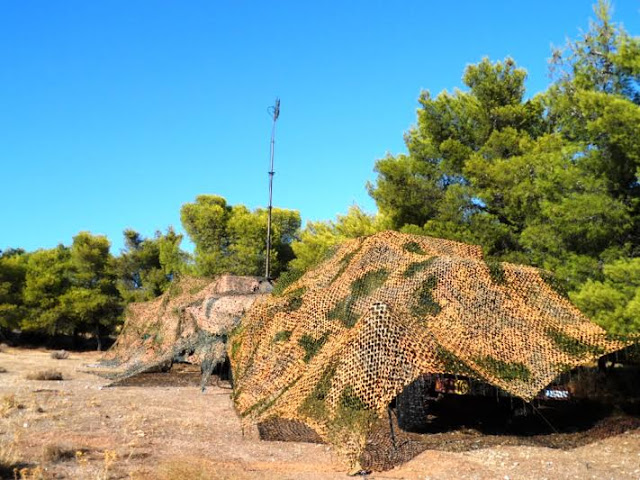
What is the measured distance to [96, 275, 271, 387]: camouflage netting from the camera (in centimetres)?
1784

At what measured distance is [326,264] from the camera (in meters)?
14.3

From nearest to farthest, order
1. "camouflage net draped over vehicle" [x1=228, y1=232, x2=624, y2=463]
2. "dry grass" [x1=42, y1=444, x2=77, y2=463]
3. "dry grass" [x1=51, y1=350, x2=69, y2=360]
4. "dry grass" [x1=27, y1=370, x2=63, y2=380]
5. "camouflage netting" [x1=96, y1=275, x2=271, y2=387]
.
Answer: "dry grass" [x1=42, y1=444, x2=77, y2=463] < "camouflage net draped over vehicle" [x1=228, y1=232, x2=624, y2=463] < "camouflage netting" [x1=96, y1=275, x2=271, y2=387] < "dry grass" [x1=27, y1=370, x2=63, y2=380] < "dry grass" [x1=51, y1=350, x2=69, y2=360]

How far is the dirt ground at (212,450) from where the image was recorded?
26.9 feet

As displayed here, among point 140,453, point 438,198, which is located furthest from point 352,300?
point 438,198

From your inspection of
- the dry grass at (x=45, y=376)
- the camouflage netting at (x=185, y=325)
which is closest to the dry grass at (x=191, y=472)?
the camouflage netting at (x=185, y=325)

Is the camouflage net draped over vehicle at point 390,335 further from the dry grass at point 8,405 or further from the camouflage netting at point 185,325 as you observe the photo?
the dry grass at point 8,405

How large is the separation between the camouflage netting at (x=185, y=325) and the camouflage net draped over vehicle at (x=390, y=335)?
417 centimetres

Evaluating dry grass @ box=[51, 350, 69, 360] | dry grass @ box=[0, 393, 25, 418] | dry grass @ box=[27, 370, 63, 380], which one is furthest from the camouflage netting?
dry grass @ box=[0, 393, 25, 418]

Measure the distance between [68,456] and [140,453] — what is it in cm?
102

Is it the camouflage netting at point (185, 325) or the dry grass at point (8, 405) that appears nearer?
the dry grass at point (8, 405)

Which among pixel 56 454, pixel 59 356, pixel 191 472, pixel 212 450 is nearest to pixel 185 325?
pixel 212 450

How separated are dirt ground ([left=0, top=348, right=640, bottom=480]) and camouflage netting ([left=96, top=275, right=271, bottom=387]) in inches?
137

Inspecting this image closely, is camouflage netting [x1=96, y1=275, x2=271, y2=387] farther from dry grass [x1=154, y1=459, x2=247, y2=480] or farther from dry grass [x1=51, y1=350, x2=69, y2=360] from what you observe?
dry grass [x1=154, y1=459, x2=247, y2=480]

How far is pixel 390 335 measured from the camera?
9070mm
